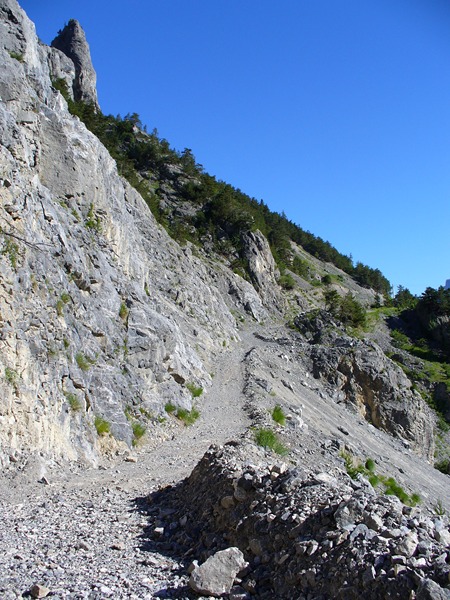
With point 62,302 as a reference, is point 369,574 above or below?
above

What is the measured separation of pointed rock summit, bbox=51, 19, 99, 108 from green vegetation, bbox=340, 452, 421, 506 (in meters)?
86.5

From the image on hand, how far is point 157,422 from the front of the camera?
770 inches

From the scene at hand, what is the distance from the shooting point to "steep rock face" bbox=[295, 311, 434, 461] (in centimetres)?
4122

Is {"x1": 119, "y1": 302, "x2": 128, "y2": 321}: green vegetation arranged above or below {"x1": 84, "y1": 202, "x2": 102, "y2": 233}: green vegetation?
below

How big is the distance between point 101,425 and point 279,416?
421 inches

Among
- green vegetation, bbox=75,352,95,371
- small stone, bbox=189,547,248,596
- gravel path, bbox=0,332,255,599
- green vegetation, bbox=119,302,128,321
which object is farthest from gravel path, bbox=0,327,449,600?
green vegetation, bbox=119,302,128,321

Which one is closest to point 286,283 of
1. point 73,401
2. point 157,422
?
point 157,422

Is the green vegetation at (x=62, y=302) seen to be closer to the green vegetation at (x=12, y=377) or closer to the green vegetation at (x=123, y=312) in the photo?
the green vegetation at (x=12, y=377)

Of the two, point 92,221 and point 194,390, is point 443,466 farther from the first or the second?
point 92,221

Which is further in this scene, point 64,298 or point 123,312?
point 123,312

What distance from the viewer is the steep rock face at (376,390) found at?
1623 inches

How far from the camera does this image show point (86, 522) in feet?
28.6

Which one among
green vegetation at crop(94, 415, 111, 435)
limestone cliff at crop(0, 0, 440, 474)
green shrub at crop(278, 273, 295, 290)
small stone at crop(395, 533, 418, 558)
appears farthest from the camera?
green shrub at crop(278, 273, 295, 290)

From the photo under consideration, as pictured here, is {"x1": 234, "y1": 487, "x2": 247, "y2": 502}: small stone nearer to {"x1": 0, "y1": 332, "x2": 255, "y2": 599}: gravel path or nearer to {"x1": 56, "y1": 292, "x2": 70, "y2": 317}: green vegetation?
{"x1": 0, "y1": 332, "x2": 255, "y2": 599}: gravel path
